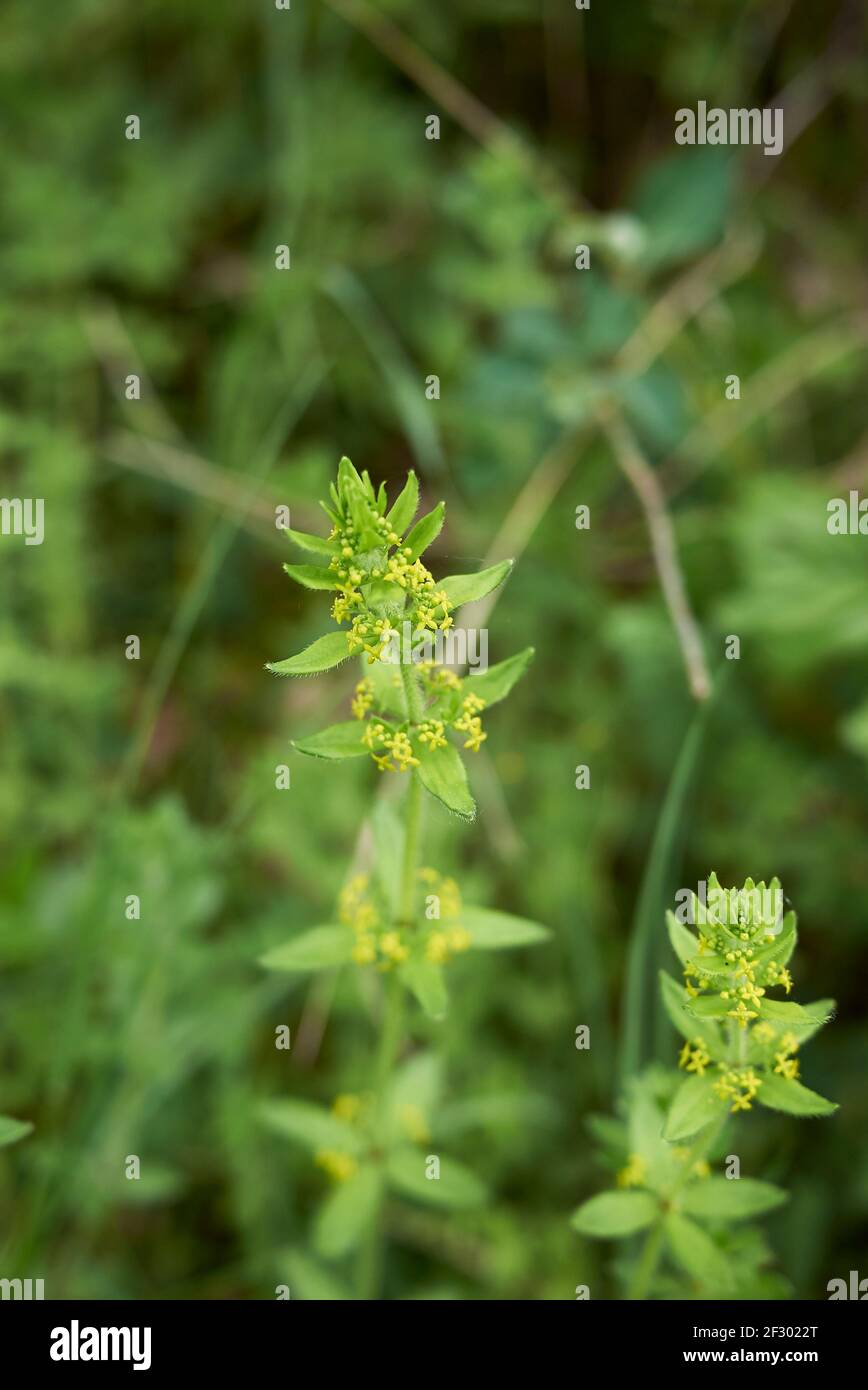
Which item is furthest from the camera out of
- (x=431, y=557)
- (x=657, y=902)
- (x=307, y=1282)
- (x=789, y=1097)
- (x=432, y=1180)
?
(x=431, y=557)

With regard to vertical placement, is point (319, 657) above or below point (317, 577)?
below

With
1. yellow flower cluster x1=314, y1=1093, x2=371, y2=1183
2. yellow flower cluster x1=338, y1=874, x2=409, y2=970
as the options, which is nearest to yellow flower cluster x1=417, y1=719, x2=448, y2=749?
yellow flower cluster x1=338, y1=874, x2=409, y2=970

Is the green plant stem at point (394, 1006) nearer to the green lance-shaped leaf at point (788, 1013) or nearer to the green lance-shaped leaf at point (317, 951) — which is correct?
the green lance-shaped leaf at point (317, 951)

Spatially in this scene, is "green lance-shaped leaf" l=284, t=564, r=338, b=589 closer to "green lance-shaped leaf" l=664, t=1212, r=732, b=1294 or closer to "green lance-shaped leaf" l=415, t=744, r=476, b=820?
"green lance-shaped leaf" l=415, t=744, r=476, b=820

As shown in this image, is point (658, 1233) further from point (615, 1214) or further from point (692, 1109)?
point (692, 1109)

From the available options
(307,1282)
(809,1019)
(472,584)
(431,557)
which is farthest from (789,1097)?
(431,557)

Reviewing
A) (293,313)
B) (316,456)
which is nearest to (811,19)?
(293,313)

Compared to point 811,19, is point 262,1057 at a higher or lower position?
lower
